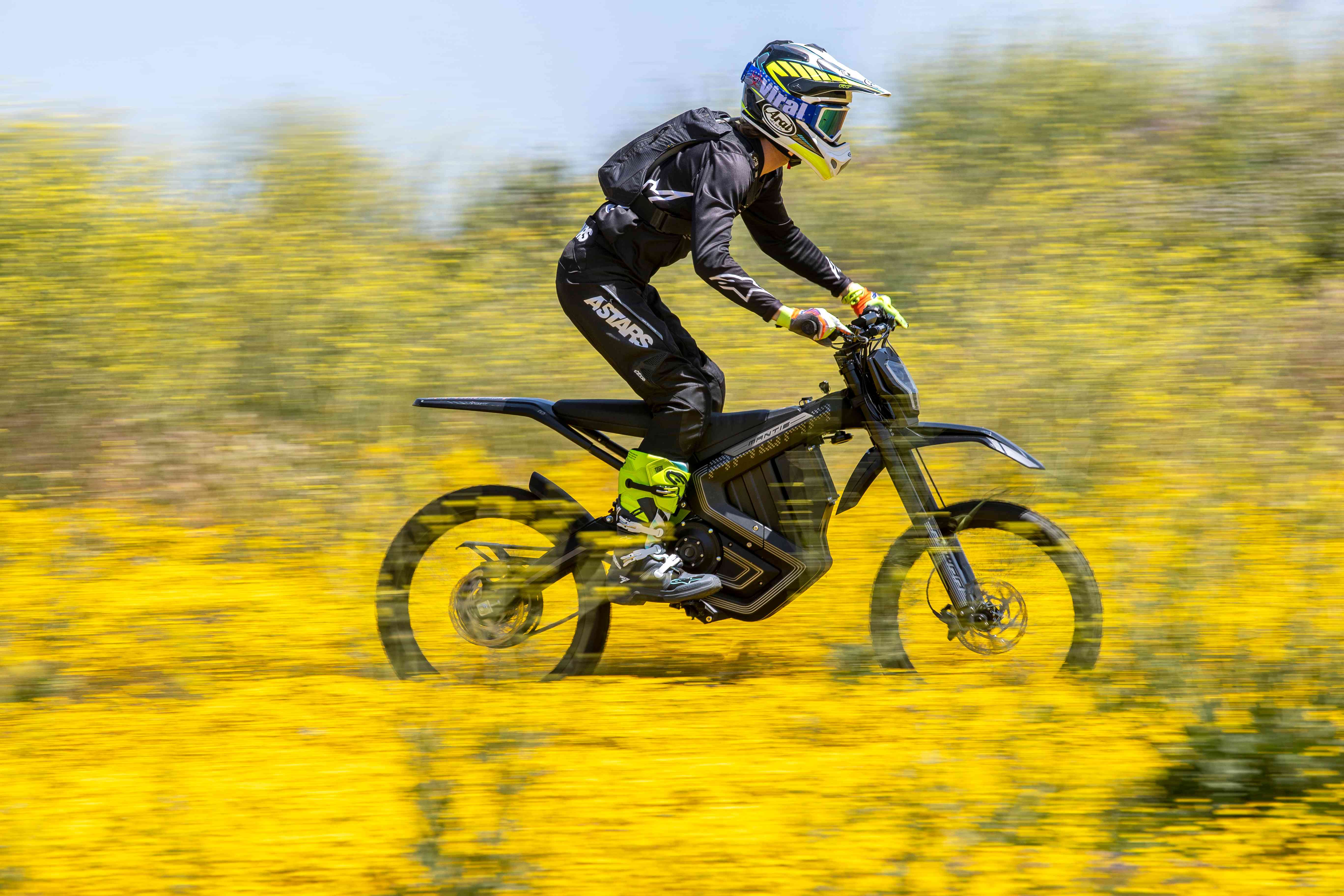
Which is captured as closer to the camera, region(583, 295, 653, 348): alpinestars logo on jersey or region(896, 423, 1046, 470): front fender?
region(896, 423, 1046, 470): front fender

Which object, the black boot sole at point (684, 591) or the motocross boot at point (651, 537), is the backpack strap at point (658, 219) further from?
the black boot sole at point (684, 591)

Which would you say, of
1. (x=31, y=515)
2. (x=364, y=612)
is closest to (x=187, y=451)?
(x=31, y=515)

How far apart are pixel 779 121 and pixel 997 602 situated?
76.2 inches

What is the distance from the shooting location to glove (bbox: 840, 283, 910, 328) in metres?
4.73

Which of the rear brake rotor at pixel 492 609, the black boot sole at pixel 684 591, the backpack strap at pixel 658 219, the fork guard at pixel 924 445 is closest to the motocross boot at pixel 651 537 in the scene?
the black boot sole at pixel 684 591

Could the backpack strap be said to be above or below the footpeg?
above

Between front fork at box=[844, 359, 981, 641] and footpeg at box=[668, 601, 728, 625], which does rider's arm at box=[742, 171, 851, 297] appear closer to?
front fork at box=[844, 359, 981, 641]

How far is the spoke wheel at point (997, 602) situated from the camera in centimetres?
453

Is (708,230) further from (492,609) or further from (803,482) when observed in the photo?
(492,609)

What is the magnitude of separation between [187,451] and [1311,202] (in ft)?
29.1

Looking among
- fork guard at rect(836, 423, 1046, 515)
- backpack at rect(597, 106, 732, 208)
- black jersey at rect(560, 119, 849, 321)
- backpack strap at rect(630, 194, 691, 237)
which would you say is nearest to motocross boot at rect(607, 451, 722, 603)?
fork guard at rect(836, 423, 1046, 515)

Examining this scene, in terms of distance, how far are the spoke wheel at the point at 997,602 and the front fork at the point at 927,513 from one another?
3 centimetres

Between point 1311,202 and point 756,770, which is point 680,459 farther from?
point 1311,202

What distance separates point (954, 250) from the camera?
1012 cm
